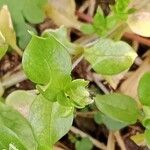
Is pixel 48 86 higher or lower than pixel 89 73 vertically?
higher

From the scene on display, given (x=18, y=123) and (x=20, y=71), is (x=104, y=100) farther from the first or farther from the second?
(x=20, y=71)

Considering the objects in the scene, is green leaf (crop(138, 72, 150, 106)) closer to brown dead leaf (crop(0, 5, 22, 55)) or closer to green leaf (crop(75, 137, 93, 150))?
green leaf (crop(75, 137, 93, 150))

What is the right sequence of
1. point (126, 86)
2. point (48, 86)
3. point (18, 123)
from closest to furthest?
point (48, 86) → point (18, 123) → point (126, 86)

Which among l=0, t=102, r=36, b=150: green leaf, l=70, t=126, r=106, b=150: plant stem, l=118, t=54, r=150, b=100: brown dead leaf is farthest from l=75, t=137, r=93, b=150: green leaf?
l=0, t=102, r=36, b=150: green leaf

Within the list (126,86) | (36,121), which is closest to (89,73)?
(126,86)

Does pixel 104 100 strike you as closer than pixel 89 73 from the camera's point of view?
Yes

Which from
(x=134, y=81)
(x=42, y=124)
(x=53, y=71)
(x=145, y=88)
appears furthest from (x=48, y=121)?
(x=134, y=81)
